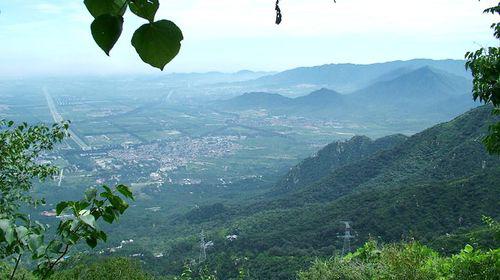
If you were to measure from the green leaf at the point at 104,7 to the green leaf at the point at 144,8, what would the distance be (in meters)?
0.01

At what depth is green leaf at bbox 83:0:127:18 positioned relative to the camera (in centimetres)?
46

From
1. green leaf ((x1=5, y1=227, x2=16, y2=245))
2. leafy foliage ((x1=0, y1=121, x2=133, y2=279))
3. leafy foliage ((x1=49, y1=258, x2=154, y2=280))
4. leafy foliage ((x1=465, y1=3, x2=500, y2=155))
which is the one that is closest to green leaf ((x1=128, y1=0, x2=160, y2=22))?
leafy foliage ((x1=0, y1=121, x2=133, y2=279))

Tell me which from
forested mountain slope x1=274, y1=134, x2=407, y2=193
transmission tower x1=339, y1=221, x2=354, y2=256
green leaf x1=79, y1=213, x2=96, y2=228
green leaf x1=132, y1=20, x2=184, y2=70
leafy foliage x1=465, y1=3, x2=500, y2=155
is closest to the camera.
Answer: green leaf x1=132, y1=20, x2=184, y2=70

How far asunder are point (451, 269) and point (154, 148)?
120159mm

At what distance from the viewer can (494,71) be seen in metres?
3.22

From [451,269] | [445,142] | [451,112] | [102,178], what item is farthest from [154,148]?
[451,269]

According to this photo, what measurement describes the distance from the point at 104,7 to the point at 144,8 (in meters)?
0.04

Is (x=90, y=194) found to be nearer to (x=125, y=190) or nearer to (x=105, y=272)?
(x=125, y=190)

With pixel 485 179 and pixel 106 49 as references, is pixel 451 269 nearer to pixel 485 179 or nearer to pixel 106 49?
pixel 106 49

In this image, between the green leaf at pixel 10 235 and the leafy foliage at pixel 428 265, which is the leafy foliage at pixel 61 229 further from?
the leafy foliage at pixel 428 265

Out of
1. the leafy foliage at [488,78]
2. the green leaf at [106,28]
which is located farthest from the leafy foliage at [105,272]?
the green leaf at [106,28]

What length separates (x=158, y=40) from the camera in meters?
0.45

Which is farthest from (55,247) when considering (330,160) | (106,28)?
(330,160)

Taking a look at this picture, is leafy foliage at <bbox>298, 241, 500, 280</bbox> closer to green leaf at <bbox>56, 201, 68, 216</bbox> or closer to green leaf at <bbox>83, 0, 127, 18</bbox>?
green leaf at <bbox>56, 201, 68, 216</bbox>
